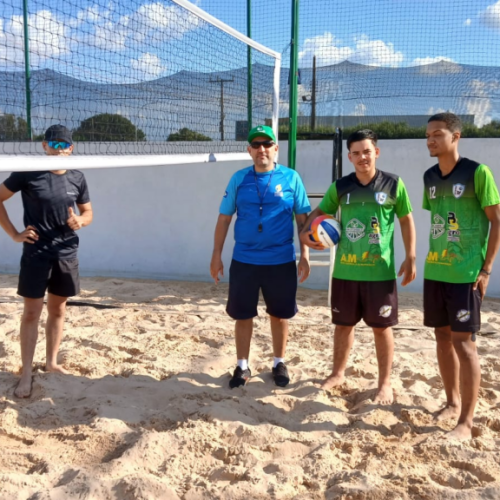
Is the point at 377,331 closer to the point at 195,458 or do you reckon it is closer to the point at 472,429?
the point at 472,429

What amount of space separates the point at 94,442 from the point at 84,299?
3.35 meters

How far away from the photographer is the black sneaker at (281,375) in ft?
12.5

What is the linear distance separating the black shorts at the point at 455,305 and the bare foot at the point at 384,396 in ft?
2.06

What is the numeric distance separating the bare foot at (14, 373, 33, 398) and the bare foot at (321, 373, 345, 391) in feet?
6.24

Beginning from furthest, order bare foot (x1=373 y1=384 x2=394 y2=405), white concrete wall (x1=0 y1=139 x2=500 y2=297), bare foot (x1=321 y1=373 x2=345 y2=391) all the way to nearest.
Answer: white concrete wall (x1=0 y1=139 x2=500 y2=297), bare foot (x1=321 y1=373 x2=345 y2=391), bare foot (x1=373 y1=384 x2=394 y2=405)

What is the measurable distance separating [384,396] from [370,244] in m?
0.96

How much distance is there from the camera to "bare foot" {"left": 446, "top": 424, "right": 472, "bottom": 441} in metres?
2.97

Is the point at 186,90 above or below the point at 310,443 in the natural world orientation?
above

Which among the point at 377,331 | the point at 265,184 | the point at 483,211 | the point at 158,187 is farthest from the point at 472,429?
the point at 158,187

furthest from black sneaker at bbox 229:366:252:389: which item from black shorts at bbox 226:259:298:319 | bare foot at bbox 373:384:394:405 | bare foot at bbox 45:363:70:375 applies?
bare foot at bbox 45:363:70:375

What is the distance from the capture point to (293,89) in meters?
6.30

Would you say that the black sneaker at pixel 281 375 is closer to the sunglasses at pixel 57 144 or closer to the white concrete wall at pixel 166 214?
the sunglasses at pixel 57 144

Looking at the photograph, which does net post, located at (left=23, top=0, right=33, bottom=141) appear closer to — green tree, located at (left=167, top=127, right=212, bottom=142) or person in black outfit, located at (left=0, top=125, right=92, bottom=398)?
green tree, located at (left=167, top=127, right=212, bottom=142)

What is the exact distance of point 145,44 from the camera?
15.3 ft
